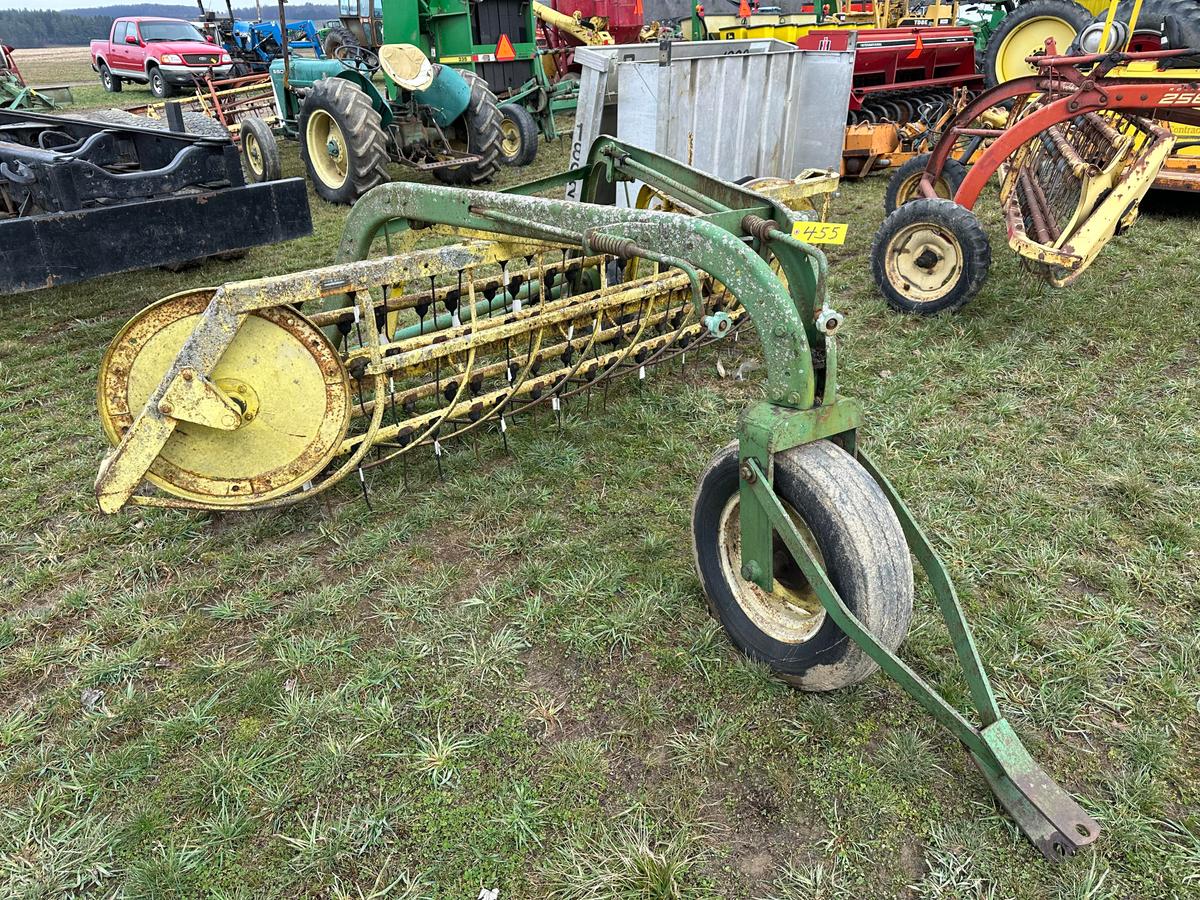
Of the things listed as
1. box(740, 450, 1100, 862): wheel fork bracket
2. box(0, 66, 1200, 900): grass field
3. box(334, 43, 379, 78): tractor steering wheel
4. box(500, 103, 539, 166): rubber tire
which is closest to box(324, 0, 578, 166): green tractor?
box(500, 103, 539, 166): rubber tire

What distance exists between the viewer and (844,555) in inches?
77.6

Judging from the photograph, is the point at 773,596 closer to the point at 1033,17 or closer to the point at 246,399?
the point at 246,399

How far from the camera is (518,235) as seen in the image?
9.12 feet

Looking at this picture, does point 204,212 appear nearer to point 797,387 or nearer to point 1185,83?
point 797,387

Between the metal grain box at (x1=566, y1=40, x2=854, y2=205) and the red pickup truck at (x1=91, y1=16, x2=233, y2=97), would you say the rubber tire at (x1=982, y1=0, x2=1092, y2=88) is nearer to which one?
the metal grain box at (x1=566, y1=40, x2=854, y2=205)

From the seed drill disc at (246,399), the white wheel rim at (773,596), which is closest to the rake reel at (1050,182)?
the white wheel rim at (773,596)

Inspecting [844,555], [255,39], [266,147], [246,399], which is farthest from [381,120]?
[255,39]

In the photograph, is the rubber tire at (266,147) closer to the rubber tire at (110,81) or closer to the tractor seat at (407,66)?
the tractor seat at (407,66)

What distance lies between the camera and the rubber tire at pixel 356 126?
7098mm

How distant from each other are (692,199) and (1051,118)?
2.78 meters

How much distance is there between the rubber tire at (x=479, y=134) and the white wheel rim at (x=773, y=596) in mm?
6962

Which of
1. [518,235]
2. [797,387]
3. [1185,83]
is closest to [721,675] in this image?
[797,387]

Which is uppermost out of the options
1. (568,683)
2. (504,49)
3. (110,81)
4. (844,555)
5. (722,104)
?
(504,49)

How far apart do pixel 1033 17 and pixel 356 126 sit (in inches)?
315
